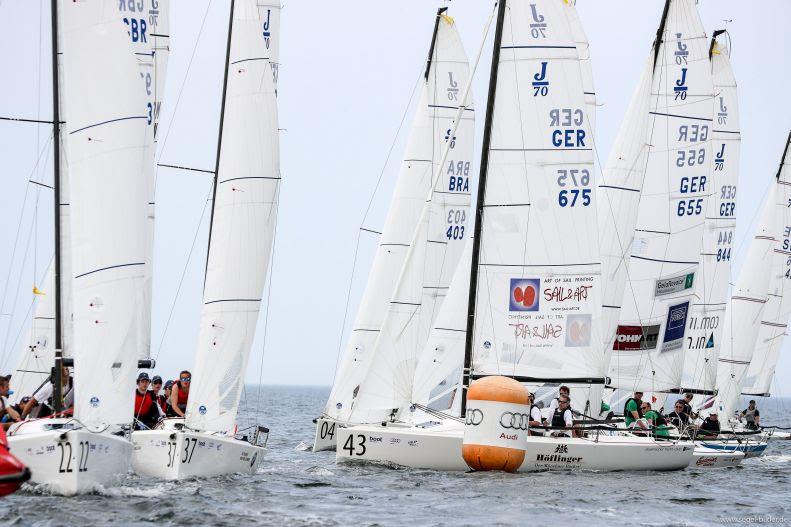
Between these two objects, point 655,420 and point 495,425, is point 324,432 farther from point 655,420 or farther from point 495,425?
point 495,425

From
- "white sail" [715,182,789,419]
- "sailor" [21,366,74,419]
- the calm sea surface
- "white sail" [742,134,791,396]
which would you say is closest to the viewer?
the calm sea surface

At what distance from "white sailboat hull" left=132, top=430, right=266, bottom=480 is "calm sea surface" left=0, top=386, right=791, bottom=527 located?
0.16 meters

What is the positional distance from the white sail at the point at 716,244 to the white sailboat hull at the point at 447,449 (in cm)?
981

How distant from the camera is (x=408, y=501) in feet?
59.5

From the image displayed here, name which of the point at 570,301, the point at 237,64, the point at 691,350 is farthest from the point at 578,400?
the point at 237,64

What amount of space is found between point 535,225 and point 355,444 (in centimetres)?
487

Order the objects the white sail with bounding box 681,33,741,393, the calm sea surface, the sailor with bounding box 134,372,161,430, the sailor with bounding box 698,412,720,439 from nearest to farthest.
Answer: the calm sea surface < the sailor with bounding box 134,372,161,430 < the sailor with bounding box 698,412,720,439 < the white sail with bounding box 681,33,741,393

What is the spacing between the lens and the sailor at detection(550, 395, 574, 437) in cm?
2264

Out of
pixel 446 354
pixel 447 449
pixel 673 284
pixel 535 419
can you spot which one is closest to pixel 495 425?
pixel 447 449

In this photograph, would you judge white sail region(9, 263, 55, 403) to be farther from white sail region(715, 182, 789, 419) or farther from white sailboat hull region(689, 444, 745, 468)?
white sail region(715, 182, 789, 419)

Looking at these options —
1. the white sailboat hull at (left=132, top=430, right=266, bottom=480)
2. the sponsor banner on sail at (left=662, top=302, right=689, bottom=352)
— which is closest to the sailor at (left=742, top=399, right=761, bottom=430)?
the sponsor banner on sail at (left=662, top=302, right=689, bottom=352)

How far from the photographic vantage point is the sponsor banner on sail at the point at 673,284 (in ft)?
98.4

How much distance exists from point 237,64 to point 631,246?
1243 centimetres

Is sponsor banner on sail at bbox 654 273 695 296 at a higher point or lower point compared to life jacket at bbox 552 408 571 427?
higher
